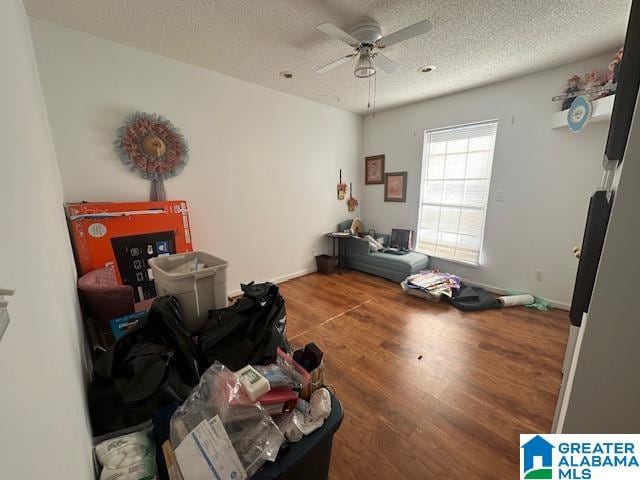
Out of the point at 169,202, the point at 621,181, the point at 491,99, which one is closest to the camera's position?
the point at 621,181

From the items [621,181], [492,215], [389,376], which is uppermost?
[621,181]

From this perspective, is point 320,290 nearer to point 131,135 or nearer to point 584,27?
point 131,135

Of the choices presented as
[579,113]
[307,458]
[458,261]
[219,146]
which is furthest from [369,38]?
[458,261]

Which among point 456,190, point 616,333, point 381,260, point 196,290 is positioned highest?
point 456,190

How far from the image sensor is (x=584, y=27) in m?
1.91

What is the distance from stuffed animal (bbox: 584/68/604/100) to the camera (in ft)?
7.51

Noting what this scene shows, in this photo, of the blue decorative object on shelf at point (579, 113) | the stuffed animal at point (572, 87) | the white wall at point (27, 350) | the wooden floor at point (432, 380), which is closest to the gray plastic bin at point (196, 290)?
the white wall at point (27, 350)

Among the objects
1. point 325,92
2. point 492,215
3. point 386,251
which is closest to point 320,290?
point 386,251

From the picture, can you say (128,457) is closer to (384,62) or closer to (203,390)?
(203,390)

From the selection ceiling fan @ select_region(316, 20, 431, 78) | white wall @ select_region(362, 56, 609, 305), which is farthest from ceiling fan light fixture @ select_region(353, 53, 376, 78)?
white wall @ select_region(362, 56, 609, 305)

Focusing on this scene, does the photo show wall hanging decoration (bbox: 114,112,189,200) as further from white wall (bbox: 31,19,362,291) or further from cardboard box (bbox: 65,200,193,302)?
cardboard box (bbox: 65,200,193,302)

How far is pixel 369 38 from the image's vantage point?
1961mm

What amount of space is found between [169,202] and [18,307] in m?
2.22

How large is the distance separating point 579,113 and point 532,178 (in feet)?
2.44
